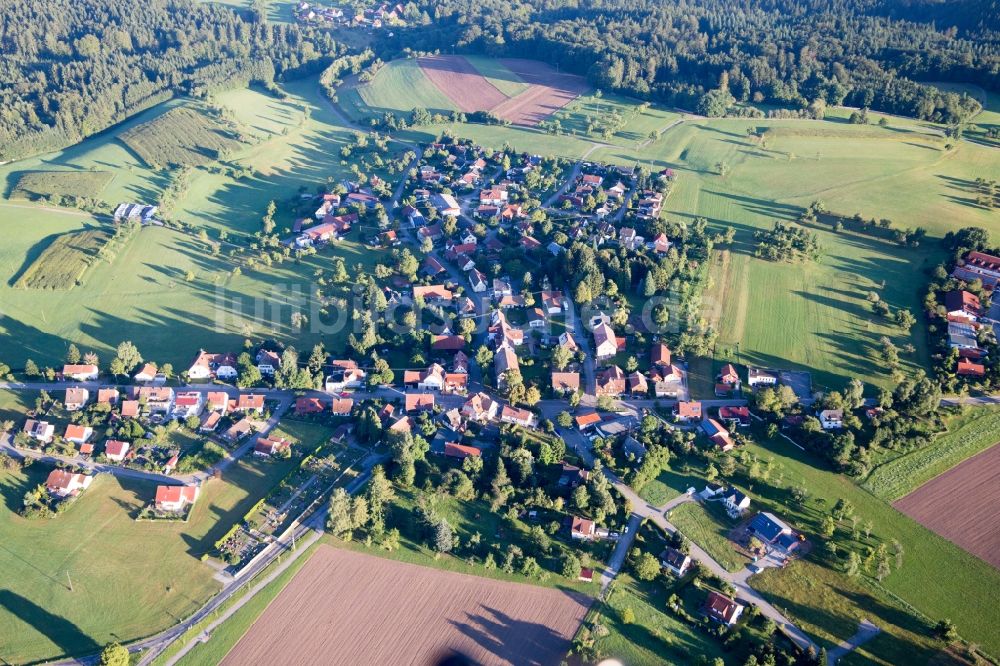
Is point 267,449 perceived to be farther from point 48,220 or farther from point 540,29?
point 540,29

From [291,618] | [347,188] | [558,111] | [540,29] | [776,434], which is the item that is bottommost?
[291,618]

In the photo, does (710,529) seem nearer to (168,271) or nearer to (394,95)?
(168,271)

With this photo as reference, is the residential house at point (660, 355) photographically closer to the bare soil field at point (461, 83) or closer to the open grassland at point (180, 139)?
the bare soil field at point (461, 83)

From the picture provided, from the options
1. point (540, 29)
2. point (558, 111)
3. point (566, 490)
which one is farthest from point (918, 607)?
point (540, 29)

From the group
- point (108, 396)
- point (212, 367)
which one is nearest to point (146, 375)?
point (108, 396)

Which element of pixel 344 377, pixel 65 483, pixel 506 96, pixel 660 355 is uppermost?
pixel 506 96

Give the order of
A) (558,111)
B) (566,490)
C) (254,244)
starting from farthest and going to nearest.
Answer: (558,111) → (254,244) → (566,490)

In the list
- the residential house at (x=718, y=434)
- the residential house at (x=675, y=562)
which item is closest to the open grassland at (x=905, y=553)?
the residential house at (x=718, y=434)
